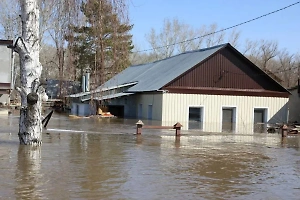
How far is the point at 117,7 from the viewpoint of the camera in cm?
A: 1217

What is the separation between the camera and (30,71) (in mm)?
13227

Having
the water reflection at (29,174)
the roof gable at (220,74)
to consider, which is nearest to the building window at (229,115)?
the roof gable at (220,74)

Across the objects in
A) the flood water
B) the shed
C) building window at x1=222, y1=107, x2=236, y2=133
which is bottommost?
the flood water

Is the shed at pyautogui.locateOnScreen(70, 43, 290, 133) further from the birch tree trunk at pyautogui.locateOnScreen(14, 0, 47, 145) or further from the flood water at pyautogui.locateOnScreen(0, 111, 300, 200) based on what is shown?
the birch tree trunk at pyautogui.locateOnScreen(14, 0, 47, 145)

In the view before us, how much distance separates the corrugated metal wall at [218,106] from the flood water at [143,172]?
759 inches

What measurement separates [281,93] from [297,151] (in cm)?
2313

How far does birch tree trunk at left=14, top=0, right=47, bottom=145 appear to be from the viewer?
1303cm

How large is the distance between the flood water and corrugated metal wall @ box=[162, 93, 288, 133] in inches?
759

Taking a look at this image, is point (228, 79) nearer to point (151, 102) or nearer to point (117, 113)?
point (151, 102)

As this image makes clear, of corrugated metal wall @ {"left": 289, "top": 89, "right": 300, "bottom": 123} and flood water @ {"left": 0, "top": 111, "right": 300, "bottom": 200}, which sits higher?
corrugated metal wall @ {"left": 289, "top": 89, "right": 300, "bottom": 123}

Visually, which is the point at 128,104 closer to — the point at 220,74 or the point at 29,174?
the point at 220,74

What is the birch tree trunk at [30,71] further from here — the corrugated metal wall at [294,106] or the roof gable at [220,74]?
the corrugated metal wall at [294,106]

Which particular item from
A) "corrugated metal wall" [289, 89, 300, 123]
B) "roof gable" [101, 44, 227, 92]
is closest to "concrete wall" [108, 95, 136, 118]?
"roof gable" [101, 44, 227, 92]

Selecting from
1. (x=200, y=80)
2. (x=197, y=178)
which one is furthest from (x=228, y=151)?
(x=200, y=80)
